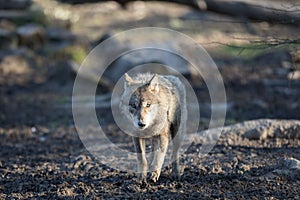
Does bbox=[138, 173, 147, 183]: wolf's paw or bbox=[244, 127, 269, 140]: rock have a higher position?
bbox=[244, 127, 269, 140]: rock

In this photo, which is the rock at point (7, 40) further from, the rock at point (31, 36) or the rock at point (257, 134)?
the rock at point (257, 134)

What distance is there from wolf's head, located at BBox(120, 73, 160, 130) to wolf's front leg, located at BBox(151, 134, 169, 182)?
0.29 meters

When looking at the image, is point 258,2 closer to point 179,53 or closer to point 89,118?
point 179,53

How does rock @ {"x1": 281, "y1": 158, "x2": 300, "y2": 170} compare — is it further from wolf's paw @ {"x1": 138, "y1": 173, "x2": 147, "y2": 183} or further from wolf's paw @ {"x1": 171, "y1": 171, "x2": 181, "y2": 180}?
wolf's paw @ {"x1": 138, "y1": 173, "x2": 147, "y2": 183}

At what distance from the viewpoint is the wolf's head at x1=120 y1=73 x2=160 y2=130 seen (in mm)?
5922

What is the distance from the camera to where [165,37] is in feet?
46.0

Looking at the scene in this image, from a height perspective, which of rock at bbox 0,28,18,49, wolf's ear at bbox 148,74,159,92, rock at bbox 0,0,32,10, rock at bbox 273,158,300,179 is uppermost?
rock at bbox 0,0,32,10

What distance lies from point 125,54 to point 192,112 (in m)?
3.06

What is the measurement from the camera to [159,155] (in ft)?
20.1

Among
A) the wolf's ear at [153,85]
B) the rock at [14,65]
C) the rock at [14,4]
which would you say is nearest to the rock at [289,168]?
the wolf's ear at [153,85]

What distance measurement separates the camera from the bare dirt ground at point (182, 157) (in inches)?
230

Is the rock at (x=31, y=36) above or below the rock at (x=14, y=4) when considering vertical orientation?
below

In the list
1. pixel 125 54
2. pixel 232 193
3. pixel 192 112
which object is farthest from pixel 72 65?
pixel 232 193

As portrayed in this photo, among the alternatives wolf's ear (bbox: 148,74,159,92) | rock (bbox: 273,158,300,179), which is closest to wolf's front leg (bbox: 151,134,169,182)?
wolf's ear (bbox: 148,74,159,92)
